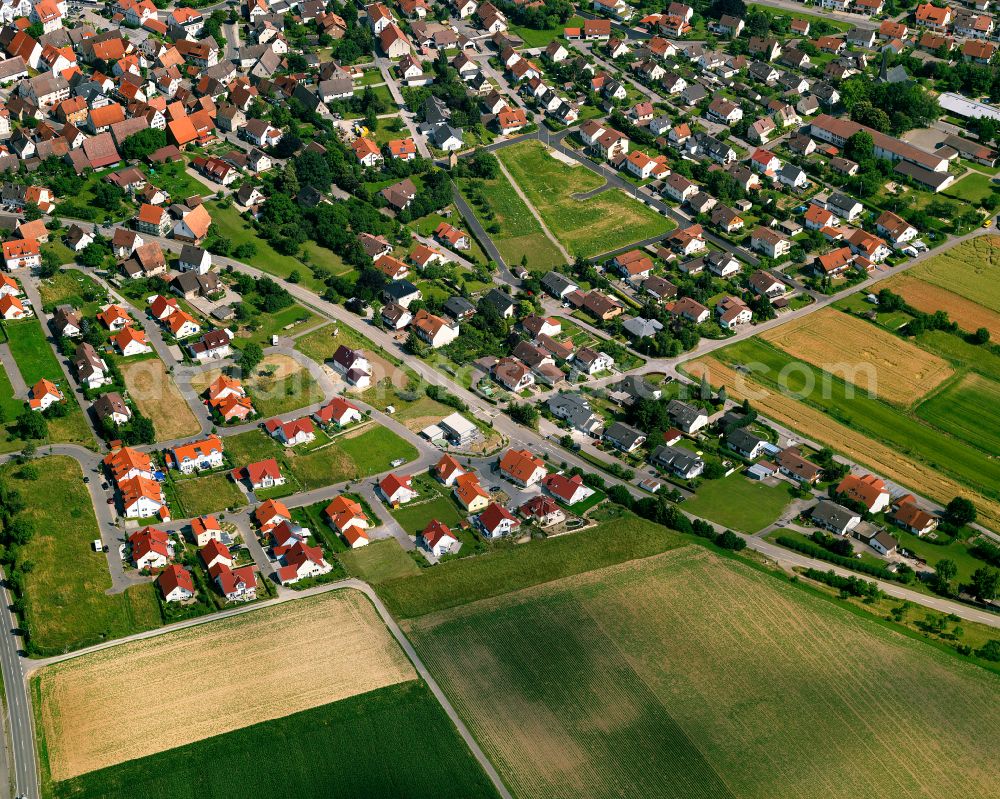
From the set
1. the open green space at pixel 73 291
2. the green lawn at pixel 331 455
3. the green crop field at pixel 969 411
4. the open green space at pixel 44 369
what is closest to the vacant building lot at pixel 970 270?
the green crop field at pixel 969 411

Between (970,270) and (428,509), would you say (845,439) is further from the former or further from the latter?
(428,509)

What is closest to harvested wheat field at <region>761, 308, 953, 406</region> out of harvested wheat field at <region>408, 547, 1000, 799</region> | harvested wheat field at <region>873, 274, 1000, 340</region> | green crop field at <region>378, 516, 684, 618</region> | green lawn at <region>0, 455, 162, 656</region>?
harvested wheat field at <region>873, 274, 1000, 340</region>

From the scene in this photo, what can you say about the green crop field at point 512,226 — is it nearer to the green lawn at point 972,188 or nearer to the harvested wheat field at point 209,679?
the green lawn at point 972,188

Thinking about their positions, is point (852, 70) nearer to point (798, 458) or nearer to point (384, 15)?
point (384, 15)

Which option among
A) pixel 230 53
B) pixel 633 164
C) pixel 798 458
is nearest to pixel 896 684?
pixel 798 458

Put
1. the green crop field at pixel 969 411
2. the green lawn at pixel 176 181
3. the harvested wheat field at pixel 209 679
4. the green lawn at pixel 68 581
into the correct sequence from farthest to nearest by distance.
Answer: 1. the green lawn at pixel 176 181
2. the green crop field at pixel 969 411
3. the green lawn at pixel 68 581
4. the harvested wheat field at pixel 209 679

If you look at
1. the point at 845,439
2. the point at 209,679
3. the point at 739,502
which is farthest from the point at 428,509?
the point at 845,439
